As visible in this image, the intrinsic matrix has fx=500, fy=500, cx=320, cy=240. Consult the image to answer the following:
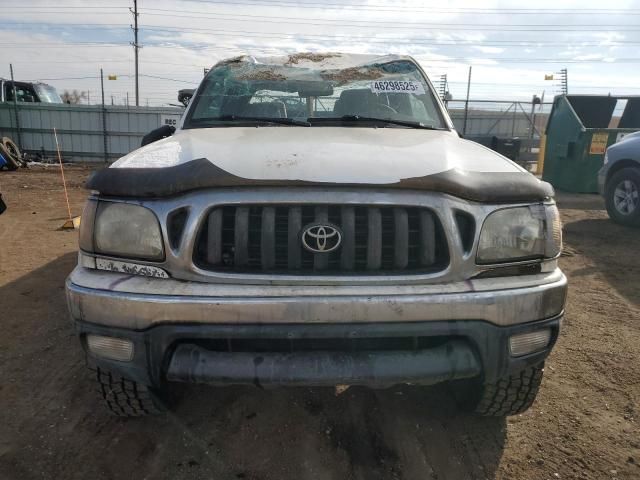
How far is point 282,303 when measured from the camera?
1942 millimetres

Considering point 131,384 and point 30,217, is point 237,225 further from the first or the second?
point 30,217

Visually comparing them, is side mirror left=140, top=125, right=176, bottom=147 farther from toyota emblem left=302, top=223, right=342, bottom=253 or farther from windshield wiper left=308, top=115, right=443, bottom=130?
toyota emblem left=302, top=223, right=342, bottom=253

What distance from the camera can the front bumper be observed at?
6.40ft

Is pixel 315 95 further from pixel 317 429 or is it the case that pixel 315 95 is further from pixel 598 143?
pixel 598 143

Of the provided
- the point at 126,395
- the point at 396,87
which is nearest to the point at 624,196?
the point at 396,87

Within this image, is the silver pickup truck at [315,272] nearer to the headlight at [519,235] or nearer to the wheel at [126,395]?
the headlight at [519,235]

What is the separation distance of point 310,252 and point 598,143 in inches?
411

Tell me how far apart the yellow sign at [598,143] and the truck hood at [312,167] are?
9.23m

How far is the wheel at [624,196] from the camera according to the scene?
7.69m

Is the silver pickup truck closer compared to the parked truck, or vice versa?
the silver pickup truck

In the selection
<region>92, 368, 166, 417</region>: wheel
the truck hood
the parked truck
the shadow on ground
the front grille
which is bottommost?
the shadow on ground

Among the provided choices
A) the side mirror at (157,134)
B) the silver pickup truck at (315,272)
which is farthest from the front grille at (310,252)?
the side mirror at (157,134)

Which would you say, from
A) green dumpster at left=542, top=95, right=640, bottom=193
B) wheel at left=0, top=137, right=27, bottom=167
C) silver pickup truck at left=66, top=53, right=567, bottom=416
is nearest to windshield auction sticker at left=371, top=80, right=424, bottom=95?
silver pickup truck at left=66, top=53, right=567, bottom=416

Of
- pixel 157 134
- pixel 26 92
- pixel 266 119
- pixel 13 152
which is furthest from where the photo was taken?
pixel 26 92
